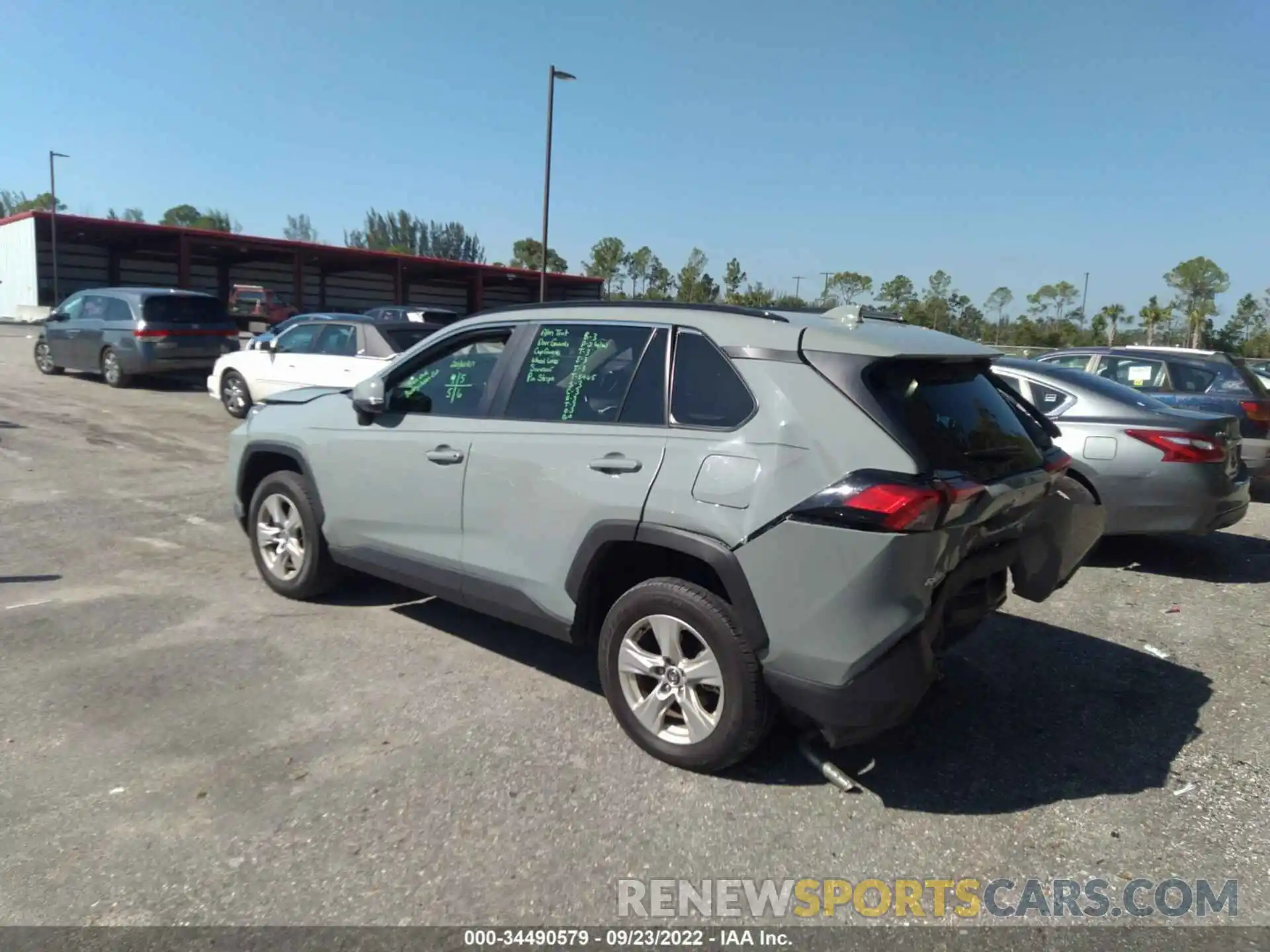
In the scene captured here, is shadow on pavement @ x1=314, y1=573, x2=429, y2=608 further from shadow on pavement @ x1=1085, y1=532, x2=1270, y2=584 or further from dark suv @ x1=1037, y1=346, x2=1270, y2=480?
dark suv @ x1=1037, y1=346, x2=1270, y2=480

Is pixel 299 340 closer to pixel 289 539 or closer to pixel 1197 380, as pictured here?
pixel 289 539

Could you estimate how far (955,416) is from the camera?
136 inches

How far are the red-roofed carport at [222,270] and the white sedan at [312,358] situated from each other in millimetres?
23186

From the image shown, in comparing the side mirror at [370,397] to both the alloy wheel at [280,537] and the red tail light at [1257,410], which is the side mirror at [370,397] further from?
the red tail light at [1257,410]

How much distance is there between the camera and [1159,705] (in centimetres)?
431

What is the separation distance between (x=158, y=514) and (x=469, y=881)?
572cm

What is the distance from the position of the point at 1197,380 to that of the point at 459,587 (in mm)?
9023

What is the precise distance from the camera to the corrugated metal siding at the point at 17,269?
1444 inches

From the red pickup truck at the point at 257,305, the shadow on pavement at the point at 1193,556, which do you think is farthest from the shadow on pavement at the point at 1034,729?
the red pickup truck at the point at 257,305

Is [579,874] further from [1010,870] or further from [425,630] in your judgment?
[425,630]

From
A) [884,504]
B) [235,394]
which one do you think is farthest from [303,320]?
[884,504]

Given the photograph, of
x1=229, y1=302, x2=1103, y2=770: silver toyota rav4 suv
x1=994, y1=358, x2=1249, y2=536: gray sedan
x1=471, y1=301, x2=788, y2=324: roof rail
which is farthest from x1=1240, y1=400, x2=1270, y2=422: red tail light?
x1=471, y1=301, x2=788, y2=324: roof rail

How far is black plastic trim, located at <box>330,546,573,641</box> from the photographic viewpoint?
392cm

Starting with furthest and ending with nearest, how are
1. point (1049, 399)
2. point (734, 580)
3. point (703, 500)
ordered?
point (1049, 399) < point (703, 500) < point (734, 580)
